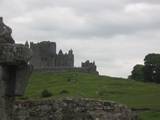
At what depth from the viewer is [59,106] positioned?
17672 mm

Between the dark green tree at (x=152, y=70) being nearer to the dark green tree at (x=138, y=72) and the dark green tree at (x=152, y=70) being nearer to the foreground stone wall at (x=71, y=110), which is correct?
the dark green tree at (x=138, y=72)

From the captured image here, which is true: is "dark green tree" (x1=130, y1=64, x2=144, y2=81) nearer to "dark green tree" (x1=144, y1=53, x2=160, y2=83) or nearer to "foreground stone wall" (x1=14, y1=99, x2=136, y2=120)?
"dark green tree" (x1=144, y1=53, x2=160, y2=83)

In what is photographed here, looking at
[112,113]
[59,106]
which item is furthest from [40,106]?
[112,113]

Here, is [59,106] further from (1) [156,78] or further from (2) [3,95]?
(1) [156,78]

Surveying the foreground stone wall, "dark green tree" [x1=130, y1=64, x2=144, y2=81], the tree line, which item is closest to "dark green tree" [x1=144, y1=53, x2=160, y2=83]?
the tree line

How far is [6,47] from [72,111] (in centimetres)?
748

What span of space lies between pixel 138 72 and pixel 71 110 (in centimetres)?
14768

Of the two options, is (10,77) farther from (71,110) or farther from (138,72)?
(138,72)

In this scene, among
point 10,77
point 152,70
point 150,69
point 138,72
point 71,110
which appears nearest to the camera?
point 10,77

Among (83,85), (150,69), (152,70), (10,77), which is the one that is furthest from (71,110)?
(152,70)

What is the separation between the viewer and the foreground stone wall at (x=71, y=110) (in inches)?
697

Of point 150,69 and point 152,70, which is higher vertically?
point 150,69

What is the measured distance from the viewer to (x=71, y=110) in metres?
17.8

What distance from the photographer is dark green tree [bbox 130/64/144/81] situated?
159m
